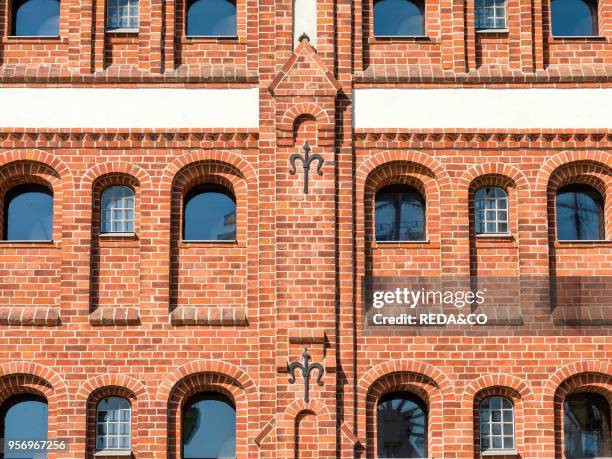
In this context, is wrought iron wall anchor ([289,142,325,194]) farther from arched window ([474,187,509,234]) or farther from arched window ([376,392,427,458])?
arched window ([376,392,427,458])

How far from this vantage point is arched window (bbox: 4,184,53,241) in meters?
30.0

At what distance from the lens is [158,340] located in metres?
28.9

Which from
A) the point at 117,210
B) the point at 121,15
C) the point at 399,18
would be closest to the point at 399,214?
the point at 399,18

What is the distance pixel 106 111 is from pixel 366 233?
18.0 feet

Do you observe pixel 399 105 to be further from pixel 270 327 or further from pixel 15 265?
pixel 15 265

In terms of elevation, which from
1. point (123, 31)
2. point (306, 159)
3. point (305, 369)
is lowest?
point (305, 369)

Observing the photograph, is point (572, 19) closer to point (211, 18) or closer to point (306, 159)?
Result: point (306, 159)

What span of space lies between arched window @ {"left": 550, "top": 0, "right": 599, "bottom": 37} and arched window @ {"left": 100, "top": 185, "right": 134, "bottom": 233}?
8.98 meters

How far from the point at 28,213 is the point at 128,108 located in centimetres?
278

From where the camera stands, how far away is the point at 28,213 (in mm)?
30078

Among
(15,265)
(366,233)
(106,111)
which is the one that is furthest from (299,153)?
(15,265)

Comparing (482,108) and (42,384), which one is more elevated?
(482,108)

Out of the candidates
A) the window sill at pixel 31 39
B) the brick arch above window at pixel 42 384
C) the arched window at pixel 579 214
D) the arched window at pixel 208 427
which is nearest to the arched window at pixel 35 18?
the window sill at pixel 31 39

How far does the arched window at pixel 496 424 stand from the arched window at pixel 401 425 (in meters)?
1.09
